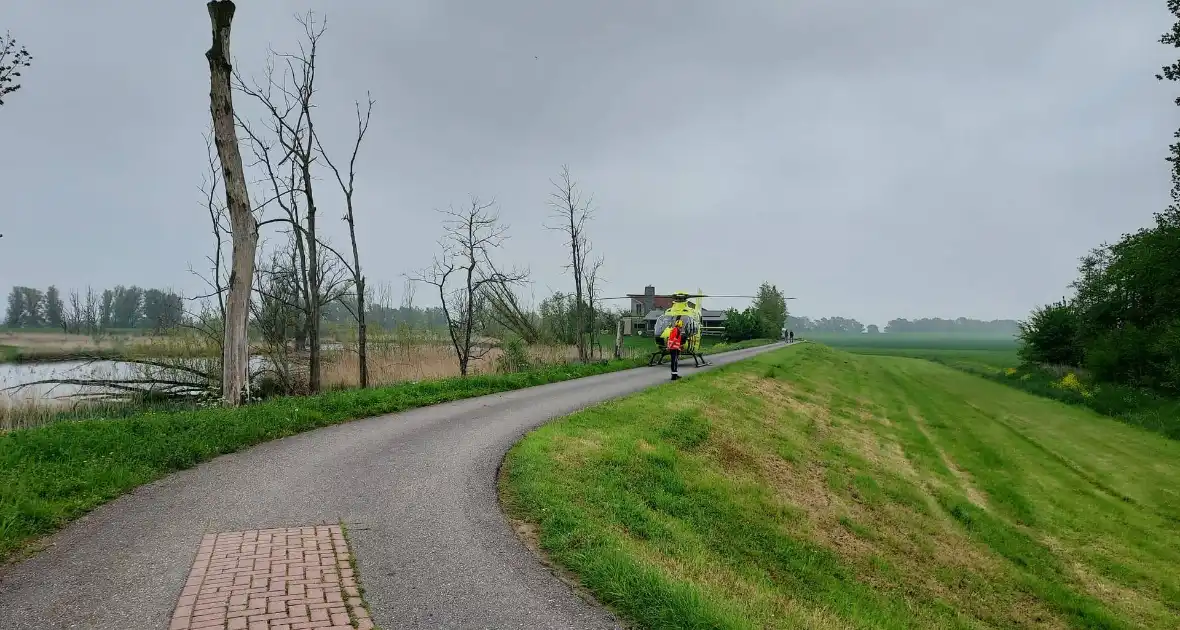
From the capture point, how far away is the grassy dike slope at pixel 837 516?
5.13 meters

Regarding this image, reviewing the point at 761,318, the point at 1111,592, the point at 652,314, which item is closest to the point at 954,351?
the point at 761,318

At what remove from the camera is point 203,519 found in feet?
17.4

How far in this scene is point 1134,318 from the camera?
88.1ft

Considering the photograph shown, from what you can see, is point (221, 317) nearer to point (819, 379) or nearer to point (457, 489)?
point (457, 489)

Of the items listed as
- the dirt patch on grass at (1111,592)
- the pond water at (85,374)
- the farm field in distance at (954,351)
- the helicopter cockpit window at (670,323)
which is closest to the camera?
the dirt patch on grass at (1111,592)

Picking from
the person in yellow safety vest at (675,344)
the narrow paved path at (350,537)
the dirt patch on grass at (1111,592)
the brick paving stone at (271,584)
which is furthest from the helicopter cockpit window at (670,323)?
the brick paving stone at (271,584)

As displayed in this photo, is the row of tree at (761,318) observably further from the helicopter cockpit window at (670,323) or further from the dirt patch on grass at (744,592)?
the dirt patch on grass at (744,592)

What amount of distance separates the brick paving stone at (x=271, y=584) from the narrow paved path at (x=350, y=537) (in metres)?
0.11

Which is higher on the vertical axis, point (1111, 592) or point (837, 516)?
point (837, 516)

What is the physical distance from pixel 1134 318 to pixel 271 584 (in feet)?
114

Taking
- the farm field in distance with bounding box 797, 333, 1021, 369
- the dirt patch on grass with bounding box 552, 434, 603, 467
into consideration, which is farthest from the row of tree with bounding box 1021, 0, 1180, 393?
the dirt patch on grass with bounding box 552, 434, 603, 467

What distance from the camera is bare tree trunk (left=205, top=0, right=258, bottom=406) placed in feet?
34.5

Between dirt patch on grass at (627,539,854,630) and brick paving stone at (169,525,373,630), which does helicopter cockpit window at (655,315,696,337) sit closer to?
dirt patch on grass at (627,539,854,630)

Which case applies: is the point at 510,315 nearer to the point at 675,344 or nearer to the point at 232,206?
the point at 675,344
